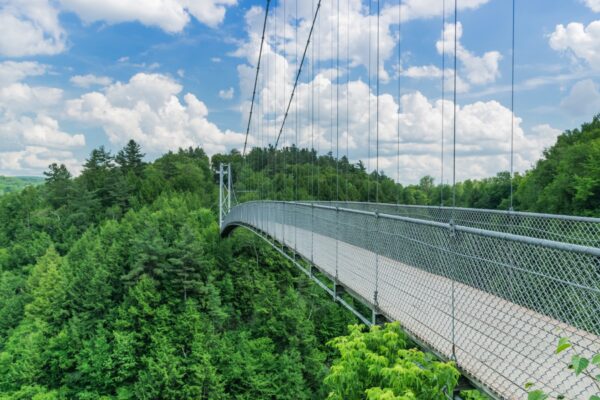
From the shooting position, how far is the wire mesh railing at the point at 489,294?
2.10 m

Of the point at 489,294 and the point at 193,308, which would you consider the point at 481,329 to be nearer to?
the point at 489,294

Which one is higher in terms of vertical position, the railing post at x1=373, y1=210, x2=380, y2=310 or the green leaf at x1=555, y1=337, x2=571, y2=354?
the green leaf at x1=555, y1=337, x2=571, y2=354

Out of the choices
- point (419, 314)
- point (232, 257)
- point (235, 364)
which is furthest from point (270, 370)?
point (419, 314)

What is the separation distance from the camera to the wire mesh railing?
210 cm

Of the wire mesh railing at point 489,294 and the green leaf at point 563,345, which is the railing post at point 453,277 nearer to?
the wire mesh railing at point 489,294

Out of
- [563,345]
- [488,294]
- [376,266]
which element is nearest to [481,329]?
[488,294]

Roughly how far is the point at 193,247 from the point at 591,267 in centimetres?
2535

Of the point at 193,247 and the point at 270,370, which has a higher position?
the point at 193,247

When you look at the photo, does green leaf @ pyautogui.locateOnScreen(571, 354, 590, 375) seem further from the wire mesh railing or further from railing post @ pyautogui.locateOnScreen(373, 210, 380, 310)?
railing post @ pyautogui.locateOnScreen(373, 210, 380, 310)

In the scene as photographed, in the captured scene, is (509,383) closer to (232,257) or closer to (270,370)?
(270,370)

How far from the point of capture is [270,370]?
76.8 feet

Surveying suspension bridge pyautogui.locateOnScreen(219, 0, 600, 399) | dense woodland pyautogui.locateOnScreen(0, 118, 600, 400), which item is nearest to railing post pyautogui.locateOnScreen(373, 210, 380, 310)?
suspension bridge pyautogui.locateOnScreen(219, 0, 600, 399)

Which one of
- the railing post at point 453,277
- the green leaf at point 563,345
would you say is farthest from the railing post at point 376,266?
the green leaf at point 563,345

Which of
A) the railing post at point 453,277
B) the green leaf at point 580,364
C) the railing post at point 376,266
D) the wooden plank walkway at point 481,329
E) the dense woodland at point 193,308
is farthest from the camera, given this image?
the dense woodland at point 193,308
